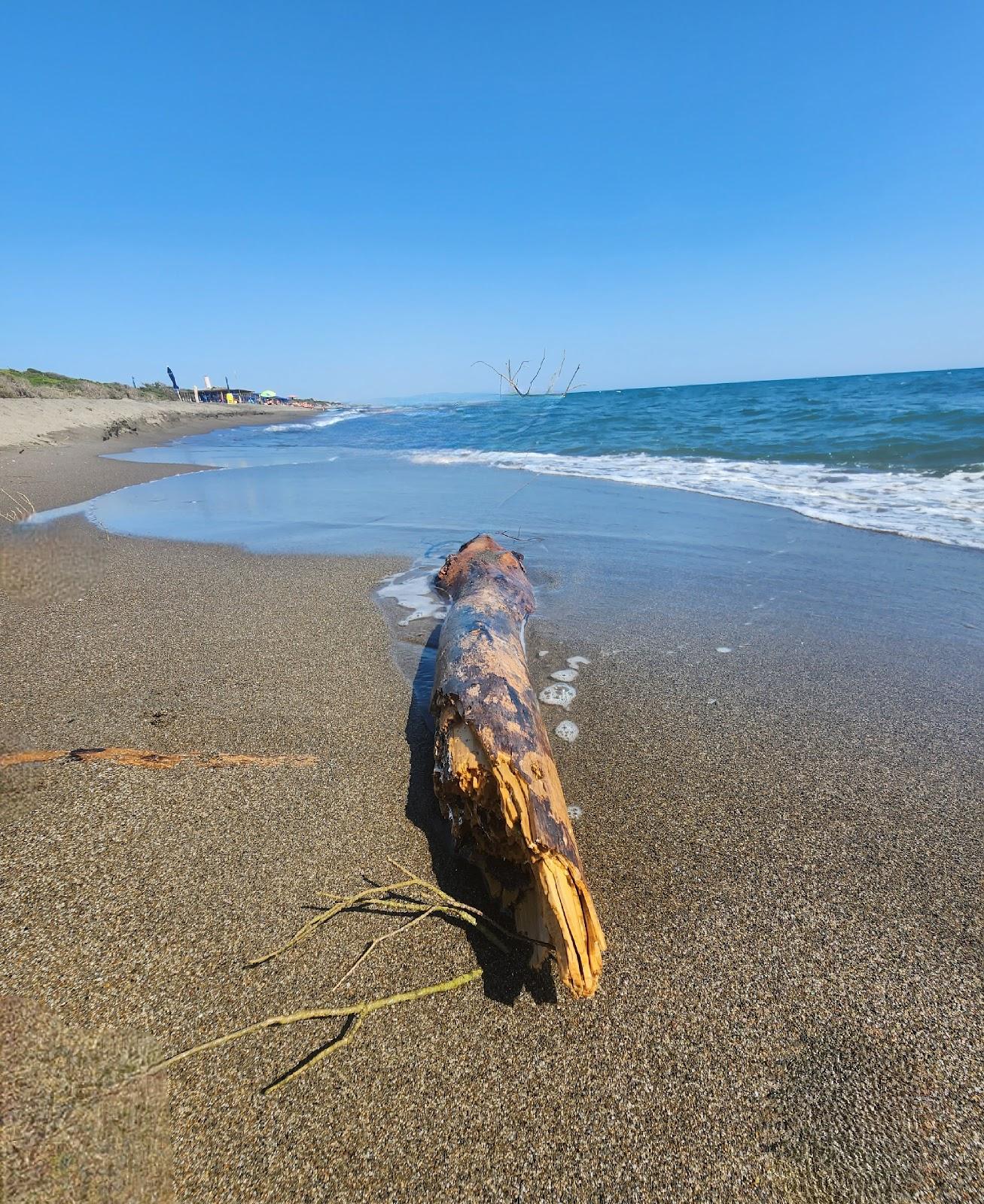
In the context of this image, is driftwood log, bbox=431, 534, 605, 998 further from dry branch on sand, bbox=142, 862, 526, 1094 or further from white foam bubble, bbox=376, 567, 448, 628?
white foam bubble, bbox=376, 567, 448, 628

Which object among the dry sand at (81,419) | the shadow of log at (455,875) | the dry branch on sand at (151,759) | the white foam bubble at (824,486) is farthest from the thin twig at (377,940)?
the dry sand at (81,419)

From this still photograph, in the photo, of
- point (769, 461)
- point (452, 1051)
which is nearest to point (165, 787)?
point (452, 1051)

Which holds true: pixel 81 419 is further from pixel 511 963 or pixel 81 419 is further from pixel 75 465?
pixel 511 963

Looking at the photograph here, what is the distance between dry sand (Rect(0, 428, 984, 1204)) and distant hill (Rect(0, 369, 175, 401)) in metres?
25.7

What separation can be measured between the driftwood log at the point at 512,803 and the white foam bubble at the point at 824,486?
19.3ft

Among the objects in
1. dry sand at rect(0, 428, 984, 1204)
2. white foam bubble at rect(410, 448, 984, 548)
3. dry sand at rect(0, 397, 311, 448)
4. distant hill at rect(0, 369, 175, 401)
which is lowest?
dry sand at rect(0, 428, 984, 1204)

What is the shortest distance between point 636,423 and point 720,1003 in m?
21.6

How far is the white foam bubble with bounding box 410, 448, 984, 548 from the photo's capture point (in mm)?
6586

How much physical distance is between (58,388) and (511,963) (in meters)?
35.3

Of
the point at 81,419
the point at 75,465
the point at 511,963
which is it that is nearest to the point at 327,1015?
the point at 511,963

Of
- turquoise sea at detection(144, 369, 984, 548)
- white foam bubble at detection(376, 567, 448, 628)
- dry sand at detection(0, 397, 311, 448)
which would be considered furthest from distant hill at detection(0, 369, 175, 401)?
white foam bubble at detection(376, 567, 448, 628)

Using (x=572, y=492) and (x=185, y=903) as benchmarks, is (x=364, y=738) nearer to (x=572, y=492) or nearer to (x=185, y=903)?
(x=185, y=903)

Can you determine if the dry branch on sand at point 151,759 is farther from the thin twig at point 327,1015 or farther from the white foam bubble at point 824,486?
the white foam bubble at point 824,486

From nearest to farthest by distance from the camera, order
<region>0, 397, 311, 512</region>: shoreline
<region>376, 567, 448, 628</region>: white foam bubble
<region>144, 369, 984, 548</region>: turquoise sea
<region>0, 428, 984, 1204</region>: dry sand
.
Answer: <region>0, 428, 984, 1204</region>: dry sand → <region>376, 567, 448, 628</region>: white foam bubble → <region>144, 369, 984, 548</region>: turquoise sea → <region>0, 397, 311, 512</region>: shoreline
